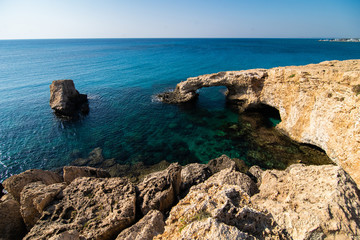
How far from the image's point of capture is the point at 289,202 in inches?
251

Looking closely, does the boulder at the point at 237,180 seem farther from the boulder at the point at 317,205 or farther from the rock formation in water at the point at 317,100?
the rock formation in water at the point at 317,100

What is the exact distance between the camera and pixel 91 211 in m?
6.87

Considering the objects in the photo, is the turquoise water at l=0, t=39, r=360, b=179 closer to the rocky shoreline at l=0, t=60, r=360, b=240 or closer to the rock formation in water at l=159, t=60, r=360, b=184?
the rocky shoreline at l=0, t=60, r=360, b=240

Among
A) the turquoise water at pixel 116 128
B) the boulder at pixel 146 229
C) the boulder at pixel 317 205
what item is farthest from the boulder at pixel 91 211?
the turquoise water at pixel 116 128

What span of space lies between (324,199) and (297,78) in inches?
642

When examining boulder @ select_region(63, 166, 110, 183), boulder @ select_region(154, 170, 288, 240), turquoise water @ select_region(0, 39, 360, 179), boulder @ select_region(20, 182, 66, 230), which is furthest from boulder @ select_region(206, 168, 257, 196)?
boulder @ select_region(20, 182, 66, 230)

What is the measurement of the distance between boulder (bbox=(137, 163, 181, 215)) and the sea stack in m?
22.8

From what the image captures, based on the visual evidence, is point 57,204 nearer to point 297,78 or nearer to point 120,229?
point 120,229

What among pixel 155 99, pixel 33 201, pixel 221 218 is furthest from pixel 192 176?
pixel 155 99

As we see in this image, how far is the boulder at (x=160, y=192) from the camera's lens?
24.3ft

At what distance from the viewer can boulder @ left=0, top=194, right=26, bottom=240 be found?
7.28 meters

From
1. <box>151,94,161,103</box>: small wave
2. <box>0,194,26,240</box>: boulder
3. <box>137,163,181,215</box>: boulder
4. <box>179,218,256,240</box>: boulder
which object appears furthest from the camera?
<box>151,94,161,103</box>: small wave

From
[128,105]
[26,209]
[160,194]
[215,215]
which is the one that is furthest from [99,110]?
[215,215]

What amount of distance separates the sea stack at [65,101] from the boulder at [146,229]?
80.6 feet
